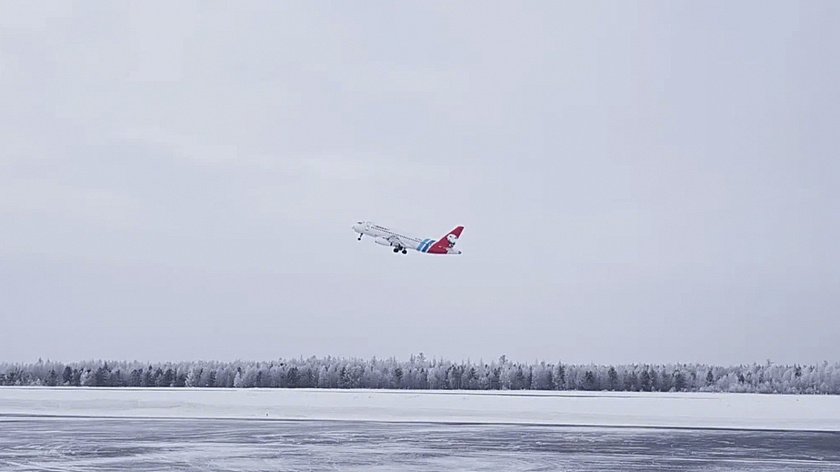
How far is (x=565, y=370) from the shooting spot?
170375 mm

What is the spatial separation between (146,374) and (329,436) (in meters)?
147

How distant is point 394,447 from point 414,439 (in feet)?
14.1

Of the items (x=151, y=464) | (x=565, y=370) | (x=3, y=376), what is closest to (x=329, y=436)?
(x=151, y=464)

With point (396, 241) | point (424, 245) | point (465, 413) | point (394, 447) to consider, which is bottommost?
point (394, 447)

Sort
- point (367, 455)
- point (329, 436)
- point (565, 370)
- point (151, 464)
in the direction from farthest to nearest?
point (565, 370) < point (329, 436) < point (367, 455) < point (151, 464)

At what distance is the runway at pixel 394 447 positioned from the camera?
2962cm

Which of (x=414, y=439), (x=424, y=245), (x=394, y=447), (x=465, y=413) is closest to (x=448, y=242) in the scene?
(x=424, y=245)

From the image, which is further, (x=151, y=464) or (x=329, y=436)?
(x=329, y=436)

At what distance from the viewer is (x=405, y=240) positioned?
8669cm

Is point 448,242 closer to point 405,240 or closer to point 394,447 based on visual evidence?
point 405,240

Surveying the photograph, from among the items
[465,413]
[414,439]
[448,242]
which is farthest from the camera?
[448,242]

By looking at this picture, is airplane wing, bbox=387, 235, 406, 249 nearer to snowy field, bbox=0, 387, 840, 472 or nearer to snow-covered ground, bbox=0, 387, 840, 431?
snow-covered ground, bbox=0, 387, 840, 431

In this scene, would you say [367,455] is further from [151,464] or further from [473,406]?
[473,406]

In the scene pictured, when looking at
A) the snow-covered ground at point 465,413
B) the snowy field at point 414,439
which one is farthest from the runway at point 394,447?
the snow-covered ground at point 465,413
